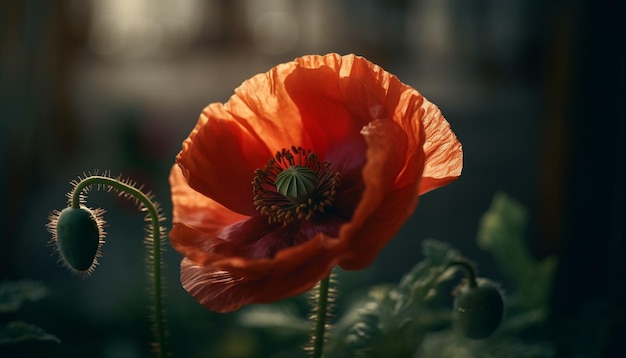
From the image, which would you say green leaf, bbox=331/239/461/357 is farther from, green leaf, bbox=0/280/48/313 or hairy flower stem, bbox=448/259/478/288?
green leaf, bbox=0/280/48/313

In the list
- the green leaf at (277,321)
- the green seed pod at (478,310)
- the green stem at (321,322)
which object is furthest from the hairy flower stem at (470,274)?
the green leaf at (277,321)

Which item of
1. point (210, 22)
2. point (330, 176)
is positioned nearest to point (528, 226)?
point (330, 176)

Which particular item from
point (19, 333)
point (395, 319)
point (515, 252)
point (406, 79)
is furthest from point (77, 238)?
point (406, 79)

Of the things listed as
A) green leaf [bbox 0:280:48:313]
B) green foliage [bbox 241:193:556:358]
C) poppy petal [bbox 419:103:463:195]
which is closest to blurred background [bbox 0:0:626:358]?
green foliage [bbox 241:193:556:358]

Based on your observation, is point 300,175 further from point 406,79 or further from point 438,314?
point 406,79

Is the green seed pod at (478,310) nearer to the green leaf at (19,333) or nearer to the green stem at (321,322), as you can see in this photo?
the green stem at (321,322)

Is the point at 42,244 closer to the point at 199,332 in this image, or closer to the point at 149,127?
the point at 149,127
